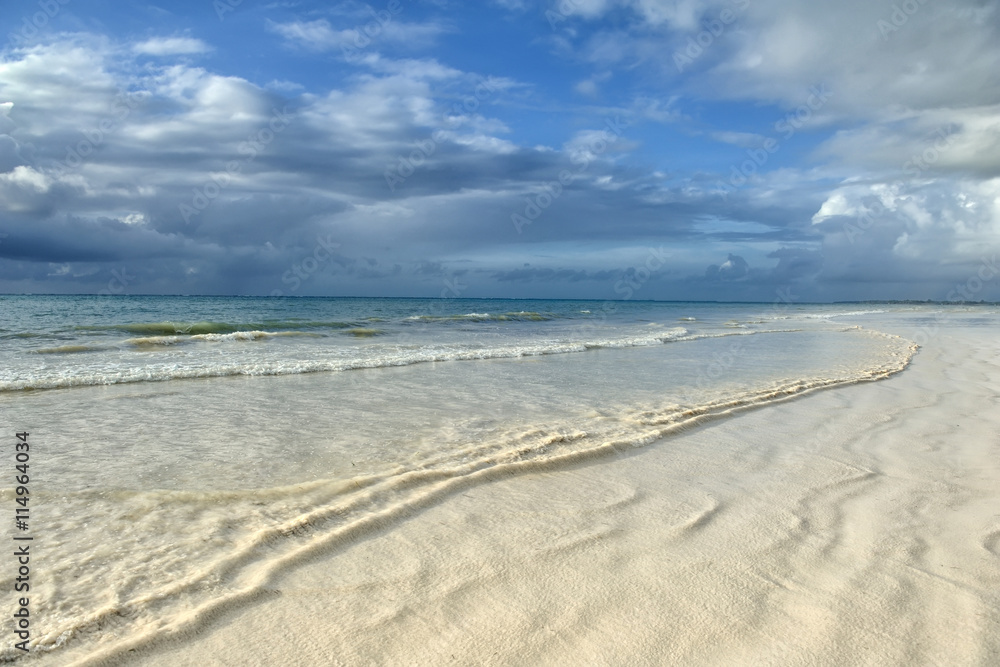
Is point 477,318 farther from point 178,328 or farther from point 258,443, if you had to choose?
point 258,443

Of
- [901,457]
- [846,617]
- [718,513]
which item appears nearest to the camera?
[846,617]

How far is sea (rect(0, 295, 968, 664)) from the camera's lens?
3205 millimetres

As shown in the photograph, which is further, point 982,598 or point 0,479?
point 0,479

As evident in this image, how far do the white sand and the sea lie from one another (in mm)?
364

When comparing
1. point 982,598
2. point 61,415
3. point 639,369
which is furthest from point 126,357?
point 982,598


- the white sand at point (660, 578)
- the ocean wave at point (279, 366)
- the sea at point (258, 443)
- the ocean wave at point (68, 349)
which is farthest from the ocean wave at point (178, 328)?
the white sand at point (660, 578)

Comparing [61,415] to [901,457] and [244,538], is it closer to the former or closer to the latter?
[244,538]

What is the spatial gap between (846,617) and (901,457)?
3.96 metres

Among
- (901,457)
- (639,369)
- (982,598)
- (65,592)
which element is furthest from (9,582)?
(639,369)

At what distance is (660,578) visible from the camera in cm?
329

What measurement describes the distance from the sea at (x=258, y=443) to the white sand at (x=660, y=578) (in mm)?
364

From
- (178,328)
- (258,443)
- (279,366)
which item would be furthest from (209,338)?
(258,443)

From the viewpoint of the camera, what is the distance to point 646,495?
15.6 feet

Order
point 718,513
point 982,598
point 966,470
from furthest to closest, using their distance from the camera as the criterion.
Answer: point 966,470 → point 718,513 → point 982,598
